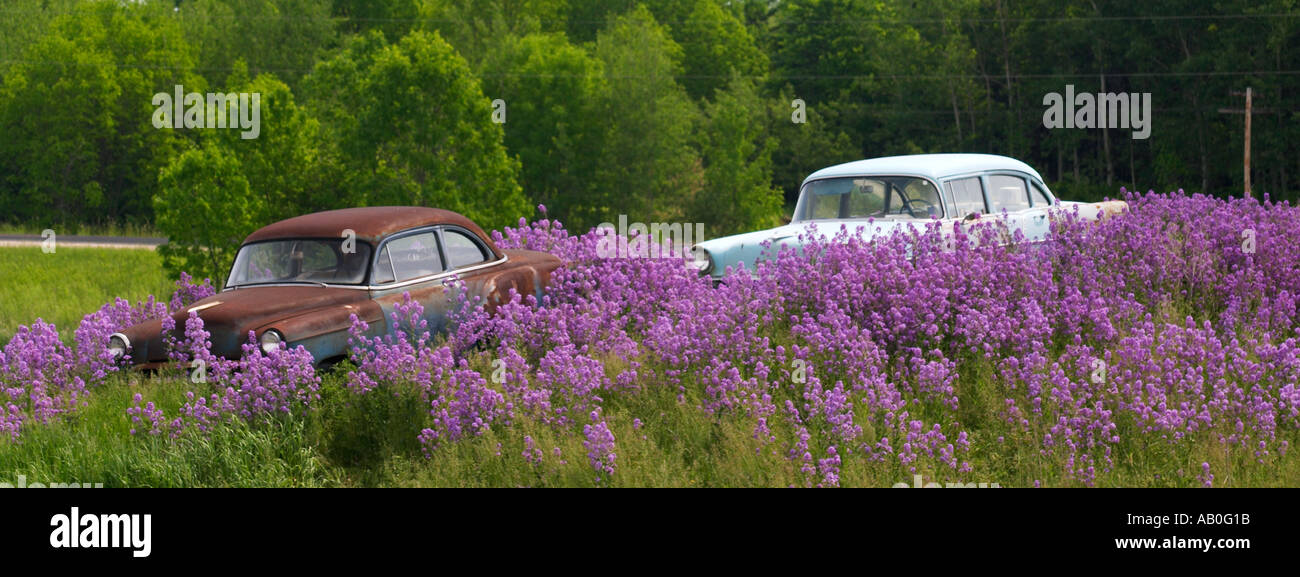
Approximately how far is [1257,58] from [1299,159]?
192 inches

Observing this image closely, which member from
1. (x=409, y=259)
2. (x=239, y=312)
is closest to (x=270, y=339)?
(x=239, y=312)

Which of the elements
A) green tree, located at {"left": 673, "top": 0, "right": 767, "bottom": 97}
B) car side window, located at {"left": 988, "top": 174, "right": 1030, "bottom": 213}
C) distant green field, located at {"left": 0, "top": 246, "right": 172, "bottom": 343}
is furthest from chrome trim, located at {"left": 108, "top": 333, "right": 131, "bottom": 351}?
green tree, located at {"left": 673, "top": 0, "right": 767, "bottom": 97}

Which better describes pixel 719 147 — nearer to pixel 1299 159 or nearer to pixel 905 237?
pixel 1299 159

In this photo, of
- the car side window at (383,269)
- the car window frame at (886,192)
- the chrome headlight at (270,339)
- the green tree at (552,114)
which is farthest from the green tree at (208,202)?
the green tree at (552,114)

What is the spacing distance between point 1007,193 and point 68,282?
24.6m

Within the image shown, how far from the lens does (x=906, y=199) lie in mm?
13219

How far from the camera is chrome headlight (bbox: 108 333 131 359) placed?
967 cm

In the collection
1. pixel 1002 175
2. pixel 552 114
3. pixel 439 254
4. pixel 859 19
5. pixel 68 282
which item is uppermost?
pixel 859 19

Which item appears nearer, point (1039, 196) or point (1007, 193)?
point (1007, 193)

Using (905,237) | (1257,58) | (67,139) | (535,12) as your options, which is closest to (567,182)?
(535,12)

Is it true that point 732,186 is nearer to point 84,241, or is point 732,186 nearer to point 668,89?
point 668,89

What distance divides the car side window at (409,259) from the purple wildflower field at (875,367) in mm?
693

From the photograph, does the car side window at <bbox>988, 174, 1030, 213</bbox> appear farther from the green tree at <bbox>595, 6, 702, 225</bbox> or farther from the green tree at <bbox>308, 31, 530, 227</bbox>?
the green tree at <bbox>595, 6, 702, 225</bbox>

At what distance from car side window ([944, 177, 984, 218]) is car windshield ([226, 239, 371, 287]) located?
609cm
